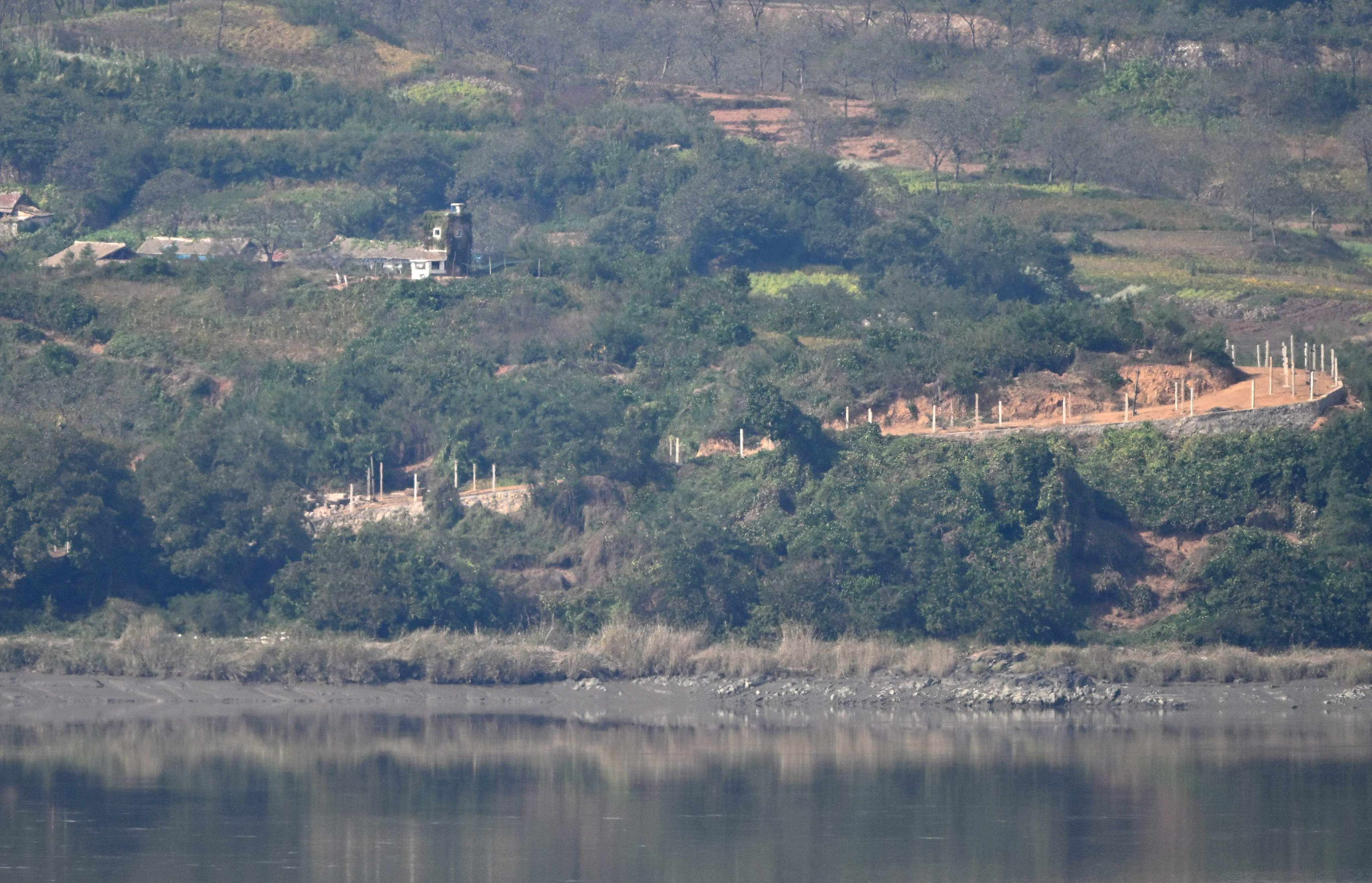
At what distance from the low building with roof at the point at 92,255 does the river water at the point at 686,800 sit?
94.4 ft

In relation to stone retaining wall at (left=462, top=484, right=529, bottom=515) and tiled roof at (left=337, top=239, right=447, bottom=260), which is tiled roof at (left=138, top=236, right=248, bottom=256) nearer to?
tiled roof at (left=337, top=239, right=447, bottom=260)

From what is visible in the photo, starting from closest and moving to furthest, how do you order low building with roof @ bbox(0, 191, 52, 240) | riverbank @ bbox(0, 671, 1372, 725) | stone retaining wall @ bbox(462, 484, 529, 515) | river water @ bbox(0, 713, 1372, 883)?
river water @ bbox(0, 713, 1372, 883) → riverbank @ bbox(0, 671, 1372, 725) → stone retaining wall @ bbox(462, 484, 529, 515) → low building with roof @ bbox(0, 191, 52, 240)

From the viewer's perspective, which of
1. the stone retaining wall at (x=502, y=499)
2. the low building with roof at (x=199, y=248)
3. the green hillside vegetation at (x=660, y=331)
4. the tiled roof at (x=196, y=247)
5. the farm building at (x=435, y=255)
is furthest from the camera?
the tiled roof at (x=196, y=247)

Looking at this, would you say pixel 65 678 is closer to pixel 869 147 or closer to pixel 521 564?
pixel 521 564

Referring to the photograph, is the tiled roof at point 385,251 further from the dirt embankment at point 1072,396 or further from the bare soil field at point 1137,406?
the bare soil field at point 1137,406

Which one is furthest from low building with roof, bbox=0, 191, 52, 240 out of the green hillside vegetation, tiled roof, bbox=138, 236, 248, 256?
tiled roof, bbox=138, 236, 248, 256

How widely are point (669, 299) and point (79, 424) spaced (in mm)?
16504

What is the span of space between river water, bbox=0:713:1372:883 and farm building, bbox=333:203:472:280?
27.7 meters

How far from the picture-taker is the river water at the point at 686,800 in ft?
86.4

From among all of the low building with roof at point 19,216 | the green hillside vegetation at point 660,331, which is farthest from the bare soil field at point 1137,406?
the low building with roof at point 19,216

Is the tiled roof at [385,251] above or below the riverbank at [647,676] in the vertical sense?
above

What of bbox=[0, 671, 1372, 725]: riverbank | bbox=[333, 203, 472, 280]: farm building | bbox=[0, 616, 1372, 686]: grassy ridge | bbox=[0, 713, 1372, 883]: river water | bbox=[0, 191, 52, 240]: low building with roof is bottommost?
bbox=[0, 713, 1372, 883]: river water

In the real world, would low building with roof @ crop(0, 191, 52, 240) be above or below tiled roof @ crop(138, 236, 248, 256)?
above

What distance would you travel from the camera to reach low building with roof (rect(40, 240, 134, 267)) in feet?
205
